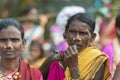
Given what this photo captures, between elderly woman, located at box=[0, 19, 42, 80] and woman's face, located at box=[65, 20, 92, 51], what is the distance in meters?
0.55

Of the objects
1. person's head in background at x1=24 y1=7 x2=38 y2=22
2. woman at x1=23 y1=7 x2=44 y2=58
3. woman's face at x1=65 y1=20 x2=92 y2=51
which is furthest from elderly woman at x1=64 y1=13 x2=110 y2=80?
person's head in background at x1=24 y1=7 x2=38 y2=22

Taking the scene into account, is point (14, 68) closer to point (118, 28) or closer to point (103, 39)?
point (118, 28)

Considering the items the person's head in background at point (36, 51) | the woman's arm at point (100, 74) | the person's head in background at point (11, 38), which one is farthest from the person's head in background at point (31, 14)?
the woman's arm at point (100, 74)

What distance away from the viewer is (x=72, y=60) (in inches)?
296

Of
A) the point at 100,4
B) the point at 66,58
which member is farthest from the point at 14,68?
the point at 100,4

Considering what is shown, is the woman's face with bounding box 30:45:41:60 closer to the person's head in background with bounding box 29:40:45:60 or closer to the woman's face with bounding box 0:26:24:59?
the person's head in background with bounding box 29:40:45:60

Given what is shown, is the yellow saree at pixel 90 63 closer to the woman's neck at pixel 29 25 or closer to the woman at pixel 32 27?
the woman at pixel 32 27

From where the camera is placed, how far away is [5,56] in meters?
7.76

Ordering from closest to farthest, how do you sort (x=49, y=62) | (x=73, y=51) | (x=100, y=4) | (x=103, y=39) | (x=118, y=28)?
(x=73, y=51), (x=49, y=62), (x=118, y=28), (x=103, y=39), (x=100, y=4)

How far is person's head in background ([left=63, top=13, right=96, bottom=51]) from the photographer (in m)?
7.75

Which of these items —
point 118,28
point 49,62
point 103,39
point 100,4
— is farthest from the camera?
point 100,4

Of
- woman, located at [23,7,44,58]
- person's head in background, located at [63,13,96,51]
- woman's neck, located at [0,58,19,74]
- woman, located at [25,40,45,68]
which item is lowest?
woman, located at [25,40,45,68]

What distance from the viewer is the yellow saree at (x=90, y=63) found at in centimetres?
761

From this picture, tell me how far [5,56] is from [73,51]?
0.81 metres
